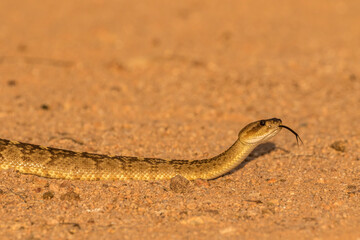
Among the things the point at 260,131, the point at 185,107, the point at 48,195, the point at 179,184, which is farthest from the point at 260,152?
the point at 48,195

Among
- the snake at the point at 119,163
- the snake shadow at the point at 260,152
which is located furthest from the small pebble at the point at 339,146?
the snake at the point at 119,163

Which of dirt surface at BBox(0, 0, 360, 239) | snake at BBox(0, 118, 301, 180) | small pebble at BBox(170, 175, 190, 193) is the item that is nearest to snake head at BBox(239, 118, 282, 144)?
snake at BBox(0, 118, 301, 180)

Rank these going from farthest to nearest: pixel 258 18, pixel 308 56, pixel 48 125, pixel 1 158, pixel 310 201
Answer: pixel 258 18, pixel 308 56, pixel 48 125, pixel 1 158, pixel 310 201

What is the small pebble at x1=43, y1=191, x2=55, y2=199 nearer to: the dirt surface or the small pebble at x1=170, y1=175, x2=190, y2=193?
the dirt surface

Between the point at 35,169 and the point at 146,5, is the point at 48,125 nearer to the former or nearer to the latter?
the point at 35,169

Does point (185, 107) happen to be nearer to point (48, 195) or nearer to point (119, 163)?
point (119, 163)

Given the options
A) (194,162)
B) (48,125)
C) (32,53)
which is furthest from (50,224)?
(32,53)

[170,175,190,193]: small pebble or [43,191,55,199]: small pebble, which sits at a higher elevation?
[170,175,190,193]: small pebble
